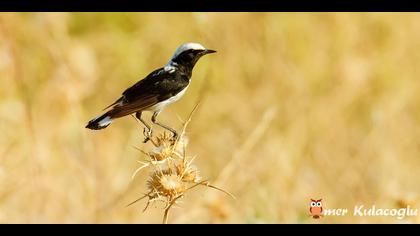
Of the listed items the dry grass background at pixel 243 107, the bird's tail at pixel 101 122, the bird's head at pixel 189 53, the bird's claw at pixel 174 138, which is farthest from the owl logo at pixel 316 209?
the bird's tail at pixel 101 122

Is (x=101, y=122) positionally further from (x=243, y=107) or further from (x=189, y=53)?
(x=243, y=107)

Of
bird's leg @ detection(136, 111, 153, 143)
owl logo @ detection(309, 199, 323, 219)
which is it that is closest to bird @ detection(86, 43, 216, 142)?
bird's leg @ detection(136, 111, 153, 143)

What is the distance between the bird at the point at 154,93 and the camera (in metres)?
2.78

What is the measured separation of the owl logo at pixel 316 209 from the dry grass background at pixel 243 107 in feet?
1.23

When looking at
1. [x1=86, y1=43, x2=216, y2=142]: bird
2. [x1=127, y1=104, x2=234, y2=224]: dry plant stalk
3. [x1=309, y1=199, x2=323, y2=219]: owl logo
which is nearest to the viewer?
[x1=127, y1=104, x2=234, y2=224]: dry plant stalk

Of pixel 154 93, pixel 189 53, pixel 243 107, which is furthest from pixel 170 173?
pixel 243 107

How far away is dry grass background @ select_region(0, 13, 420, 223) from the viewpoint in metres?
5.10

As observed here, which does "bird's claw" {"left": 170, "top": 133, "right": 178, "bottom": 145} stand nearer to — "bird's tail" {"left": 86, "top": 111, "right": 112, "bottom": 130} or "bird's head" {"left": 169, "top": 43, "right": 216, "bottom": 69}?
"bird's tail" {"left": 86, "top": 111, "right": 112, "bottom": 130}

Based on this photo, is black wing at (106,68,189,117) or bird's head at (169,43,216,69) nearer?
black wing at (106,68,189,117)

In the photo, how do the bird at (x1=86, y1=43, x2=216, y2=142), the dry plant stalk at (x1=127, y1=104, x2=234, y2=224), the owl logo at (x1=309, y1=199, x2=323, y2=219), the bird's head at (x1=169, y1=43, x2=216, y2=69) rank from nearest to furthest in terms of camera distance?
1. the dry plant stalk at (x1=127, y1=104, x2=234, y2=224)
2. the bird at (x1=86, y1=43, x2=216, y2=142)
3. the bird's head at (x1=169, y1=43, x2=216, y2=69)
4. the owl logo at (x1=309, y1=199, x2=323, y2=219)

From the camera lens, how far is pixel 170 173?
272 centimetres

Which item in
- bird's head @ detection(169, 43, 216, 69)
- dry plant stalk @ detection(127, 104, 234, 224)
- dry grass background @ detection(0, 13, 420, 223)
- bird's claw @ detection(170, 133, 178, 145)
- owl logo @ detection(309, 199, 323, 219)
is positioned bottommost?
dry plant stalk @ detection(127, 104, 234, 224)

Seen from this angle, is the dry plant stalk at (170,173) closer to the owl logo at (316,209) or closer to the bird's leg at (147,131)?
the bird's leg at (147,131)

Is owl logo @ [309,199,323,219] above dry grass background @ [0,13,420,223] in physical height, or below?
below
